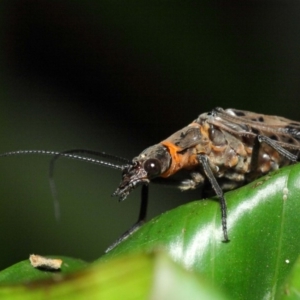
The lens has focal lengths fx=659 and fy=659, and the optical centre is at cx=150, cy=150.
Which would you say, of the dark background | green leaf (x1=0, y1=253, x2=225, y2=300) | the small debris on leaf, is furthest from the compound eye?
green leaf (x1=0, y1=253, x2=225, y2=300)

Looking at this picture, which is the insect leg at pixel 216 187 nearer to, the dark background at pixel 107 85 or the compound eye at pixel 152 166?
the compound eye at pixel 152 166

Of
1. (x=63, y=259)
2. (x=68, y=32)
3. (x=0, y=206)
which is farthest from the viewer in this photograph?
(x=68, y=32)

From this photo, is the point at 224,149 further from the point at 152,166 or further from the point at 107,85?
the point at 107,85

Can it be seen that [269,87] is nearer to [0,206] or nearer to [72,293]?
[0,206]

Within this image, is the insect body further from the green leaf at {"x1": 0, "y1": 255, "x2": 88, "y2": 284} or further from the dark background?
the dark background

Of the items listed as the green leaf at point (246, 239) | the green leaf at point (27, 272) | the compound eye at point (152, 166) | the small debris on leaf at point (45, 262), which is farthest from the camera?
the compound eye at point (152, 166)

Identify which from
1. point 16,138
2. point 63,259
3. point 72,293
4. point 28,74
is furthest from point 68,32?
point 72,293

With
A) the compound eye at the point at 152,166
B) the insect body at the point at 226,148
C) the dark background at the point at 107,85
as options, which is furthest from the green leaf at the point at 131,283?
the dark background at the point at 107,85
